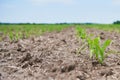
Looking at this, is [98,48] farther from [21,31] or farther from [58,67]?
[21,31]

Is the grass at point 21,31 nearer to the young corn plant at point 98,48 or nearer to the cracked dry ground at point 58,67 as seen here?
the cracked dry ground at point 58,67

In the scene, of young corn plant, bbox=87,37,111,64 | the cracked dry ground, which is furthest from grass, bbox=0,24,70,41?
young corn plant, bbox=87,37,111,64

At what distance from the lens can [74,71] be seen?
3.42 metres

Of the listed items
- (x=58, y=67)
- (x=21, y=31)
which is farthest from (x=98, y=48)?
(x=21, y=31)

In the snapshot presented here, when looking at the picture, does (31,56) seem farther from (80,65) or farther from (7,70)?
(80,65)

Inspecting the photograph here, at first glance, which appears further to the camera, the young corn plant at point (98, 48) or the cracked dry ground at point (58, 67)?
the young corn plant at point (98, 48)

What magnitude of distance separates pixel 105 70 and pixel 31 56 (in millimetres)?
1377

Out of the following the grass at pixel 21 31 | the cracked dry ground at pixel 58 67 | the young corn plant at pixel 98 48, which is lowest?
the grass at pixel 21 31

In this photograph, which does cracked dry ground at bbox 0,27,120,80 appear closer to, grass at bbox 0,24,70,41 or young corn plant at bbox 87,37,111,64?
young corn plant at bbox 87,37,111,64

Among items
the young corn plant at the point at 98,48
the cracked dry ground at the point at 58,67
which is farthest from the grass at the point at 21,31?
the young corn plant at the point at 98,48

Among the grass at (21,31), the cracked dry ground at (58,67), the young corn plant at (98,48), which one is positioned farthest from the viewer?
the grass at (21,31)

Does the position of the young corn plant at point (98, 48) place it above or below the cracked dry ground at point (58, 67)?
above

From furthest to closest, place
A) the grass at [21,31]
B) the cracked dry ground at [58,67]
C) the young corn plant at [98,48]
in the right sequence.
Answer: the grass at [21,31]
the young corn plant at [98,48]
the cracked dry ground at [58,67]

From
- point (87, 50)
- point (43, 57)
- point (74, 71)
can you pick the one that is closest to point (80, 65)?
point (74, 71)
